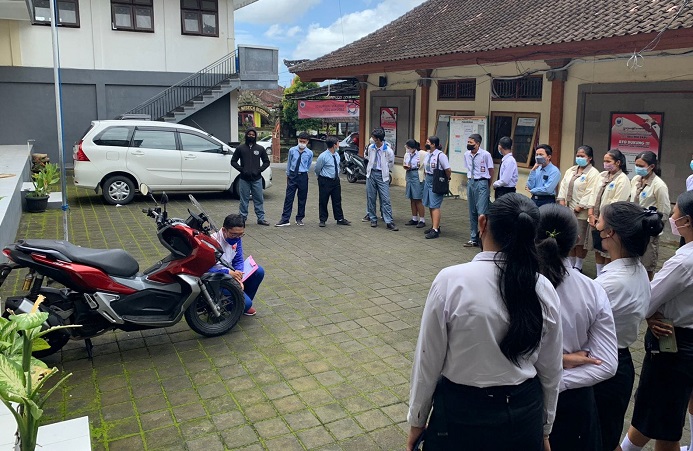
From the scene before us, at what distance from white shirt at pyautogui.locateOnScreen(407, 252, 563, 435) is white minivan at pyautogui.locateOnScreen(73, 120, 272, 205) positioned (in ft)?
33.6

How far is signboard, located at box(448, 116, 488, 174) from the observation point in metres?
12.4

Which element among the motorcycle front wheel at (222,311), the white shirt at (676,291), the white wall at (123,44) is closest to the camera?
the white shirt at (676,291)

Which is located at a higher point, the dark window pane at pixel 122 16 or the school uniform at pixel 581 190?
the dark window pane at pixel 122 16

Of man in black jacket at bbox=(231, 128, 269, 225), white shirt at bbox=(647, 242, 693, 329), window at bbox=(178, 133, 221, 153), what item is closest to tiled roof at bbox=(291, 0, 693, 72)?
window at bbox=(178, 133, 221, 153)

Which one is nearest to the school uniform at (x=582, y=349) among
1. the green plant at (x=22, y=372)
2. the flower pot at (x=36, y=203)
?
the green plant at (x=22, y=372)

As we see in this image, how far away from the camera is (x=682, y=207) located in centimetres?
309

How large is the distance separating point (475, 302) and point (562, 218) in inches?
31.3

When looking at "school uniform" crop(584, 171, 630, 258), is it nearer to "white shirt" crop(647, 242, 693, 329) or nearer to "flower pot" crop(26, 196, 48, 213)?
"white shirt" crop(647, 242, 693, 329)

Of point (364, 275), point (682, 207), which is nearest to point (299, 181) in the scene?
point (364, 275)

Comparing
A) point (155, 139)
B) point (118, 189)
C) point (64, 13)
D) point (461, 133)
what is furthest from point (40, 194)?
point (64, 13)

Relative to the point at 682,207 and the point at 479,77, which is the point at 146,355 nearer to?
the point at 682,207

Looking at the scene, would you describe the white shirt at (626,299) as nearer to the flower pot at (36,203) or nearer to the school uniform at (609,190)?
the school uniform at (609,190)

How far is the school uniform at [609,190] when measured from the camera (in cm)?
637

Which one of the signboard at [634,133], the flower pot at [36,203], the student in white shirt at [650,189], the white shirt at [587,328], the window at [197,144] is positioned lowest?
the flower pot at [36,203]
